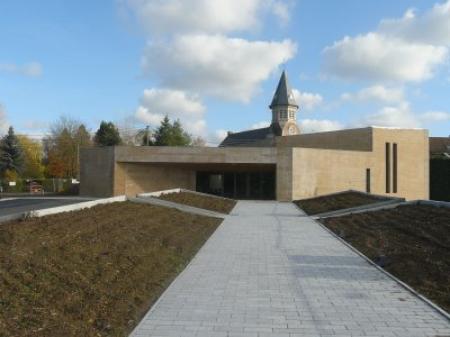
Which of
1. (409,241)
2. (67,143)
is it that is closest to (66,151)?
(67,143)

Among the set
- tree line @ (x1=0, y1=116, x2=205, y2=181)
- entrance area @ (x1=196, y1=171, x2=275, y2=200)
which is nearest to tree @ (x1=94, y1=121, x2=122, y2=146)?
tree line @ (x1=0, y1=116, x2=205, y2=181)

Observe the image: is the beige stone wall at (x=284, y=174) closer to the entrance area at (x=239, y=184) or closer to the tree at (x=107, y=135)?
the entrance area at (x=239, y=184)

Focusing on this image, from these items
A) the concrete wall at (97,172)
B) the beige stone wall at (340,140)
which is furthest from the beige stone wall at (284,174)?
the concrete wall at (97,172)

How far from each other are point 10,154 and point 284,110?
51.1 m

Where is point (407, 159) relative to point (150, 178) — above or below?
above

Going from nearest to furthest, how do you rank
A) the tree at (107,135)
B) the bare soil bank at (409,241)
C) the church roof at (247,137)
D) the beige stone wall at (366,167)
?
1. the bare soil bank at (409,241)
2. the beige stone wall at (366,167)
3. the tree at (107,135)
4. the church roof at (247,137)

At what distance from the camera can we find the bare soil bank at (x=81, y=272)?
5234mm

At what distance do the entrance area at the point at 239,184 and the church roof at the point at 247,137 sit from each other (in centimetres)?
4140

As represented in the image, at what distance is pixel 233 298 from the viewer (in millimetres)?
6918

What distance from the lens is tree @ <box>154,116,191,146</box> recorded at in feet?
221

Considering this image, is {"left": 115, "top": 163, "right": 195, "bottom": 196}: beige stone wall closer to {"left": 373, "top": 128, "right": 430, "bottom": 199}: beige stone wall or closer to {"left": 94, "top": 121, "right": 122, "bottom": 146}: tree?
{"left": 373, "top": 128, "right": 430, "bottom": 199}: beige stone wall

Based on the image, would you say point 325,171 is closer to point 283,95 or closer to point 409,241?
point 409,241

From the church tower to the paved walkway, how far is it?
81.4m

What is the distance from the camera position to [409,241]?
1196 cm
